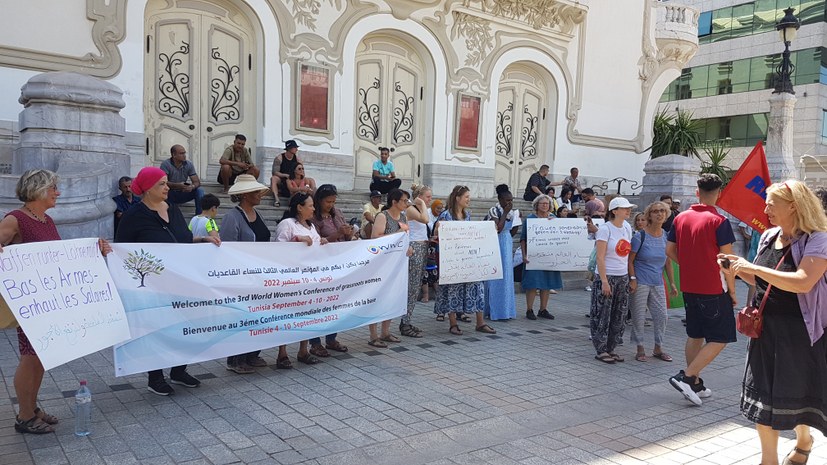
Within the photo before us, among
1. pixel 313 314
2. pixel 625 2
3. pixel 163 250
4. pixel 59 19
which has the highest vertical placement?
pixel 625 2

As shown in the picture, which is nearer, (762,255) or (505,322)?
(762,255)

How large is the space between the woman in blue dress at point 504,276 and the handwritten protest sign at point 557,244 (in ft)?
1.95

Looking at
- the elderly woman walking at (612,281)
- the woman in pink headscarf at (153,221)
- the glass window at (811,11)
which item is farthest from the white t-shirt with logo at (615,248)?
the glass window at (811,11)

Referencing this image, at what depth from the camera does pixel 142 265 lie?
4.70 m

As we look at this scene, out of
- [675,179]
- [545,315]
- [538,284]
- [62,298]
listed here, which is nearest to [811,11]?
[675,179]

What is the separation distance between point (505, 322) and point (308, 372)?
12.0ft

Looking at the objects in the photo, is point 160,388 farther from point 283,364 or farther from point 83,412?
point 283,364

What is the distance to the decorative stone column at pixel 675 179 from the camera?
15327 millimetres

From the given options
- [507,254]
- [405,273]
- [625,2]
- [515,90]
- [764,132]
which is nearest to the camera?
[405,273]

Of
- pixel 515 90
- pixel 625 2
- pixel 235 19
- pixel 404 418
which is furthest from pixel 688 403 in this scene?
pixel 625 2

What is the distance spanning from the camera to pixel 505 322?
862 cm

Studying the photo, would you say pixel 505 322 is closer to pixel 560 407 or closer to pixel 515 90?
pixel 560 407

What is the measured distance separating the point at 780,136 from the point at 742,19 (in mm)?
24373

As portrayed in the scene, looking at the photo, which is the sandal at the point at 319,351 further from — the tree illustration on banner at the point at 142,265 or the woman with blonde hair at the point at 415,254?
the tree illustration on banner at the point at 142,265
